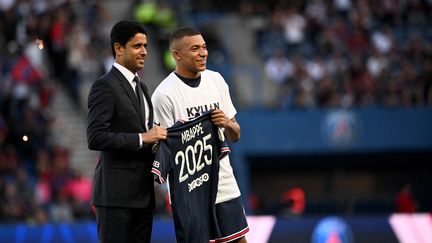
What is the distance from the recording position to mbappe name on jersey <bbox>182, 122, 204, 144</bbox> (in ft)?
23.4

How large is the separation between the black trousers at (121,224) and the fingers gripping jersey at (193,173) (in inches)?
10.1

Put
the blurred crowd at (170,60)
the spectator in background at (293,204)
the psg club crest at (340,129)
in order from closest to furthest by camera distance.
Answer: the blurred crowd at (170,60) < the spectator in background at (293,204) < the psg club crest at (340,129)

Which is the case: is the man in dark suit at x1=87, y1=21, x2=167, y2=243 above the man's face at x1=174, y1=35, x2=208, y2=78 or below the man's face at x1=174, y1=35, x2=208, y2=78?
below

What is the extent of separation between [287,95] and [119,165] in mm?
13373

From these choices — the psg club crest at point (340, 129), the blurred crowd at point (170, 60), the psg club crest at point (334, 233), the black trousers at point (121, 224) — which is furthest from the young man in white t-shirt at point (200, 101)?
the psg club crest at point (340, 129)

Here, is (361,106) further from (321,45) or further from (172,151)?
(172,151)

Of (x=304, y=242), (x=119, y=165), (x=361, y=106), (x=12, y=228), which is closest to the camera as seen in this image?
(x=119, y=165)

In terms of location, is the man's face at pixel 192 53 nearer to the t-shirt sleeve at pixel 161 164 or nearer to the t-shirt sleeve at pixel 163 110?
the t-shirt sleeve at pixel 163 110

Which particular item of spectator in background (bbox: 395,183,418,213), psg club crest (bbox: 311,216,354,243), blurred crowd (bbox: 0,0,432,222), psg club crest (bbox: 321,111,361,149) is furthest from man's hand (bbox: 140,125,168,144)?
psg club crest (bbox: 321,111,361,149)

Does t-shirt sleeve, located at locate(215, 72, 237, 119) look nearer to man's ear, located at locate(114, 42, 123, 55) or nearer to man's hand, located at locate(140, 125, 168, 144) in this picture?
man's hand, located at locate(140, 125, 168, 144)

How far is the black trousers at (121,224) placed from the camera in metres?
6.88

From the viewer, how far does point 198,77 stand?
7418 mm

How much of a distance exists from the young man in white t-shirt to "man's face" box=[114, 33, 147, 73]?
333 mm

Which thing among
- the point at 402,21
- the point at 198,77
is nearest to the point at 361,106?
the point at 402,21
